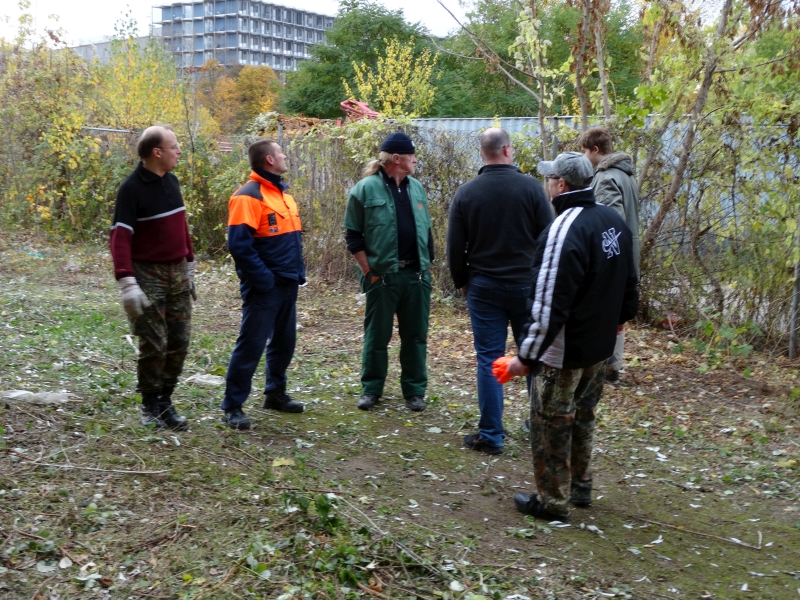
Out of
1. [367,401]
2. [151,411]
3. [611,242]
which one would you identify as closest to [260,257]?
[151,411]

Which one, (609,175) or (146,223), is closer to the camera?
(146,223)

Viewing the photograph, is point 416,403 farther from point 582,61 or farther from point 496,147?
point 582,61

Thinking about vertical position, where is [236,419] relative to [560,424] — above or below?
below

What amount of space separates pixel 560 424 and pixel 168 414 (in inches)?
103

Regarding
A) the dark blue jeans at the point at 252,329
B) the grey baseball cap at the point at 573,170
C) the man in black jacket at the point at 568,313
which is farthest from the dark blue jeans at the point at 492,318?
the dark blue jeans at the point at 252,329

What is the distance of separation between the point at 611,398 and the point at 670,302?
2249 millimetres

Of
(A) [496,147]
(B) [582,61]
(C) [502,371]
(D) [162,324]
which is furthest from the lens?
(B) [582,61]

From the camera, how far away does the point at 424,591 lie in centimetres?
337

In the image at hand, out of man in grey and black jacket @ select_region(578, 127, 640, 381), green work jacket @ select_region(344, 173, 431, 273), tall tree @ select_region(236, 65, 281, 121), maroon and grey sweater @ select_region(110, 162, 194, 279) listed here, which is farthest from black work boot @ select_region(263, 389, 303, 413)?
tall tree @ select_region(236, 65, 281, 121)

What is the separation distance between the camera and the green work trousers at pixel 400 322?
234 inches

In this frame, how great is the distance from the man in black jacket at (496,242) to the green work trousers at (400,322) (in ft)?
2.62

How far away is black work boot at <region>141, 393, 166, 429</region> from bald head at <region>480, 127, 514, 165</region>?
2754 millimetres

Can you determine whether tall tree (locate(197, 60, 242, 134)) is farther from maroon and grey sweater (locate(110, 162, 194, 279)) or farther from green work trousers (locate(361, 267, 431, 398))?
maroon and grey sweater (locate(110, 162, 194, 279))

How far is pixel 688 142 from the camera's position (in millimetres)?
7922
